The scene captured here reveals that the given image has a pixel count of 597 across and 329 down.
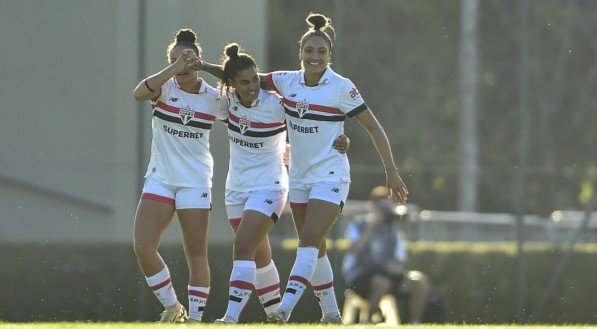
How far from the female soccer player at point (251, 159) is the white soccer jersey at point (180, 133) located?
166mm

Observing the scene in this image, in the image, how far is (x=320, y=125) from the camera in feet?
31.6

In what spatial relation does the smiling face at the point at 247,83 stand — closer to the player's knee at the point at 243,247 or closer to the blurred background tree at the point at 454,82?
the player's knee at the point at 243,247

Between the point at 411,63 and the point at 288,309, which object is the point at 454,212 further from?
the point at 288,309

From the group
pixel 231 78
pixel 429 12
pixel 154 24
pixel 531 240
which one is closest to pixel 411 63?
pixel 429 12

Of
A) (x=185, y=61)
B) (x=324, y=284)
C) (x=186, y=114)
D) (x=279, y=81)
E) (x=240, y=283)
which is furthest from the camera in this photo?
(x=324, y=284)

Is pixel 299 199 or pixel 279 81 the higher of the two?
pixel 279 81

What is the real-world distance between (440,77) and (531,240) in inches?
621

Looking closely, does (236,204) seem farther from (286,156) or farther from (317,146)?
(317,146)

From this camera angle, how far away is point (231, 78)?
968 centimetres

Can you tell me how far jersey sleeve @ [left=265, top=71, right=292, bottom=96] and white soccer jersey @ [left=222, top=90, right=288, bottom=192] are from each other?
0.22 ft

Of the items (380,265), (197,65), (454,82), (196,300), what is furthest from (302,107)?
(454,82)

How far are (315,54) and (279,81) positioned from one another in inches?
12.6

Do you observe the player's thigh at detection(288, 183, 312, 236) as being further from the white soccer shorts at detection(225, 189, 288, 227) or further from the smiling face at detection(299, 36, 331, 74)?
the smiling face at detection(299, 36, 331, 74)

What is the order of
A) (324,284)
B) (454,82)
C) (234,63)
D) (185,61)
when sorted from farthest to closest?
(454,82) → (324,284) → (234,63) → (185,61)
